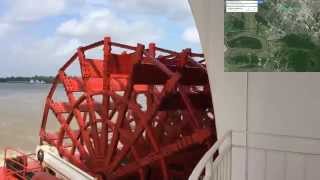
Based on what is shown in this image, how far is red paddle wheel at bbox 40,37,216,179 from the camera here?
257 inches

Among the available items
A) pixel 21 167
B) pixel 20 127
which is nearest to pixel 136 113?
pixel 21 167

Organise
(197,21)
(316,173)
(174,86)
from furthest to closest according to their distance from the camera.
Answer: (174,86), (197,21), (316,173)

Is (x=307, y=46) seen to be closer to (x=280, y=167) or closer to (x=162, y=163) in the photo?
Result: (x=280, y=167)

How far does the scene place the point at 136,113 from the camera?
6902 mm

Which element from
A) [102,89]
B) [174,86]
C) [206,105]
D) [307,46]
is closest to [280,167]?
[307,46]

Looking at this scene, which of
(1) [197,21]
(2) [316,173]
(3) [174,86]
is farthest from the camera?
(3) [174,86]

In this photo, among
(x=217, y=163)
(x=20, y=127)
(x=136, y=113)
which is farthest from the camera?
(x=20, y=127)

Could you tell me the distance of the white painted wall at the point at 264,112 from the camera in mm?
2750

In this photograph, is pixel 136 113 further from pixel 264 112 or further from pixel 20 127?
pixel 20 127

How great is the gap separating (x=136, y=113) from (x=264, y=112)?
417 cm

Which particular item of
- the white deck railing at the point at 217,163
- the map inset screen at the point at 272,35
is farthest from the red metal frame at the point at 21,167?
the map inset screen at the point at 272,35

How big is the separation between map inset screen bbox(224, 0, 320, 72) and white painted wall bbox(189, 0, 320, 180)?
0.05 metres

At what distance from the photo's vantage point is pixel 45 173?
7.63 meters

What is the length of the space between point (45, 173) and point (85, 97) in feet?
4.39
